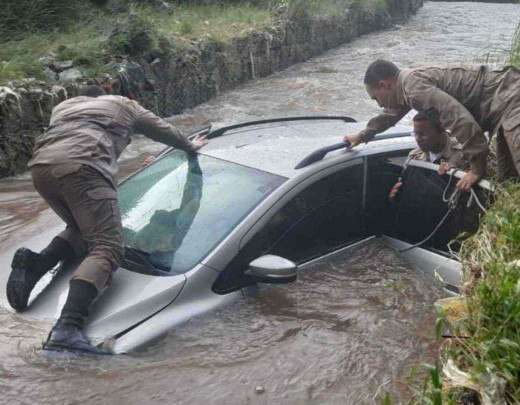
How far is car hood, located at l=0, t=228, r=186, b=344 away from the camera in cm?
363

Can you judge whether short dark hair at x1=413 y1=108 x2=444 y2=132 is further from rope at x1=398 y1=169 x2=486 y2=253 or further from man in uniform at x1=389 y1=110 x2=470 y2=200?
rope at x1=398 y1=169 x2=486 y2=253

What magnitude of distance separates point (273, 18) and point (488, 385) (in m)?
14.8

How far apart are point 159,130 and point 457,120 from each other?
1.98 metres

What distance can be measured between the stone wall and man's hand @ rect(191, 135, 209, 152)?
3.72 metres

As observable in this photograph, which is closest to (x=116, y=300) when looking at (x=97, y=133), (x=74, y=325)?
(x=74, y=325)

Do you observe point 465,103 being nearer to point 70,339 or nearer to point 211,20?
point 70,339

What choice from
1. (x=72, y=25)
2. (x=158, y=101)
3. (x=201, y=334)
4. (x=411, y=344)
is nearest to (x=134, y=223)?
(x=201, y=334)

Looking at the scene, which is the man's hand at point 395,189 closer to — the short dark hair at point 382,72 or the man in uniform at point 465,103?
the man in uniform at point 465,103

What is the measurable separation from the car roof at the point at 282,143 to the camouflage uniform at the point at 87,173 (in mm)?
429

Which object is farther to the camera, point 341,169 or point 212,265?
point 341,169

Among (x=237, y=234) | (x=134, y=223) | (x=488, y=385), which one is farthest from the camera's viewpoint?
(x=134, y=223)

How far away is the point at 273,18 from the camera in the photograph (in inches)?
634

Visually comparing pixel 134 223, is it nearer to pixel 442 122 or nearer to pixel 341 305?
pixel 341 305

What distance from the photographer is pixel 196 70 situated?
12359mm
